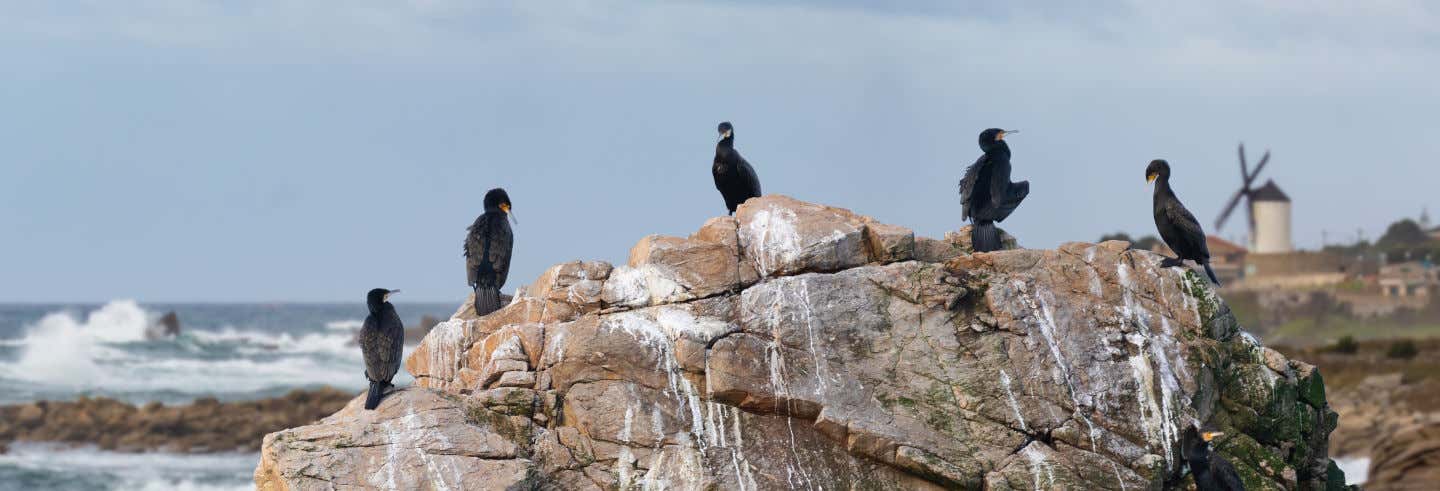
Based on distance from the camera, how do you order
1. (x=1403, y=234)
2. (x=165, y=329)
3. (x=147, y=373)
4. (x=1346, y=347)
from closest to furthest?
(x=1346, y=347) → (x=147, y=373) → (x=165, y=329) → (x=1403, y=234)

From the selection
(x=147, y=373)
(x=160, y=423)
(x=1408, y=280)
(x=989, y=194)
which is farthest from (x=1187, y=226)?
(x=1408, y=280)

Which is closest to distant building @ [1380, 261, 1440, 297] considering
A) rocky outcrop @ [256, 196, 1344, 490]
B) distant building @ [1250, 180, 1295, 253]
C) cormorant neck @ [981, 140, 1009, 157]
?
distant building @ [1250, 180, 1295, 253]

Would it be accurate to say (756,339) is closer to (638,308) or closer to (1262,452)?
(638,308)

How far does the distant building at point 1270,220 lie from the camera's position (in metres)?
95.2

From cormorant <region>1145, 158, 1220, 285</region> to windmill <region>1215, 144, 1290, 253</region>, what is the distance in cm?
8380

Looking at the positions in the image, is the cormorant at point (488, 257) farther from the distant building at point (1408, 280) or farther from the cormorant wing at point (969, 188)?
the distant building at point (1408, 280)

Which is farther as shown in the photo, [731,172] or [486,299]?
[731,172]

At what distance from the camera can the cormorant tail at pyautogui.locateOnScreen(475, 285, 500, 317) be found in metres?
13.8

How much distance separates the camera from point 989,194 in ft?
44.9

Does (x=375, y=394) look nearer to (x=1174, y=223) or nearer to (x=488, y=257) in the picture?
(x=488, y=257)

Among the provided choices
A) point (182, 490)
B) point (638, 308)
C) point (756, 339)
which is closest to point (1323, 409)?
point (756, 339)

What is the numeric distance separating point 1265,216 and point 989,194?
3424 inches

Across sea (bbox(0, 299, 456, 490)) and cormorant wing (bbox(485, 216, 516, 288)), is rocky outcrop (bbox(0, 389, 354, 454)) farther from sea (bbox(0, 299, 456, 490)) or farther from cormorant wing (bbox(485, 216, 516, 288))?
cormorant wing (bbox(485, 216, 516, 288))

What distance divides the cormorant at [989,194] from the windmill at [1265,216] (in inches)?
3304
